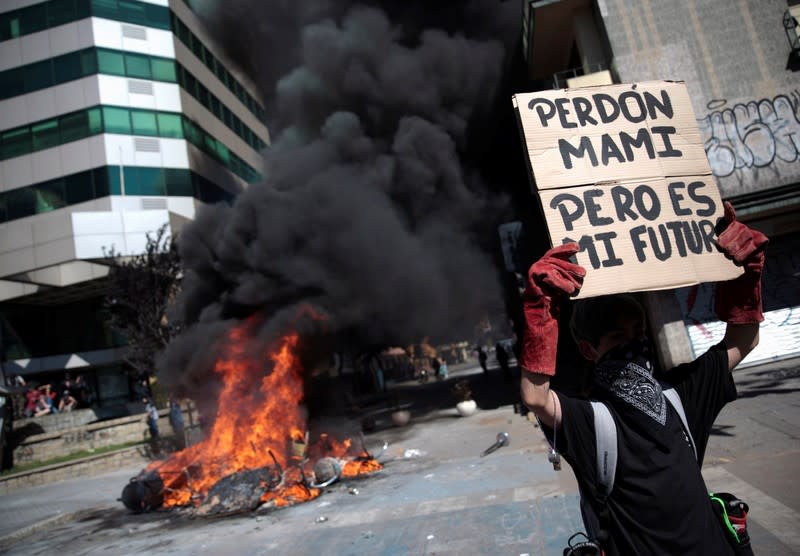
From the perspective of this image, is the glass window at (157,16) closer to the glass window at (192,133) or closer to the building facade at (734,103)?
the glass window at (192,133)

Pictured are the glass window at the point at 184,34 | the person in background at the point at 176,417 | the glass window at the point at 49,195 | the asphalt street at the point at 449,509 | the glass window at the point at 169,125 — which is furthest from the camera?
the glass window at the point at 184,34

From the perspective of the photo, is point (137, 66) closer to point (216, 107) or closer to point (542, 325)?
point (216, 107)

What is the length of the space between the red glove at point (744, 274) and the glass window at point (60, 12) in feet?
88.4

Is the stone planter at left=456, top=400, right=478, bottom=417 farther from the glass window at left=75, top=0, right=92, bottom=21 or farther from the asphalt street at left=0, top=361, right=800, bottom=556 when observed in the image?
the glass window at left=75, top=0, right=92, bottom=21

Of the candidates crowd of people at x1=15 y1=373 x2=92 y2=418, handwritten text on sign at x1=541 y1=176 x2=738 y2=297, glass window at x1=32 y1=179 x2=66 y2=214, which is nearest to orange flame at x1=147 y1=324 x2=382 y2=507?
handwritten text on sign at x1=541 y1=176 x2=738 y2=297

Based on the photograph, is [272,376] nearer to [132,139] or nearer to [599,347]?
[599,347]

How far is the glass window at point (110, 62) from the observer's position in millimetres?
20984

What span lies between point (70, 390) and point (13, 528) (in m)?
14.7

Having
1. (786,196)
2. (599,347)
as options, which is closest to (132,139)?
(786,196)

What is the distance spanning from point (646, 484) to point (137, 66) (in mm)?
25635

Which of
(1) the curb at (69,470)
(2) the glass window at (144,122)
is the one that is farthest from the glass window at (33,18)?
(1) the curb at (69,470)

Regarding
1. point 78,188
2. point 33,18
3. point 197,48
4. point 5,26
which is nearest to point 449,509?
point 78,188

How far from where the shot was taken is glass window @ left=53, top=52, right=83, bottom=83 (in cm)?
2097

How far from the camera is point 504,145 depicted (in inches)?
545
